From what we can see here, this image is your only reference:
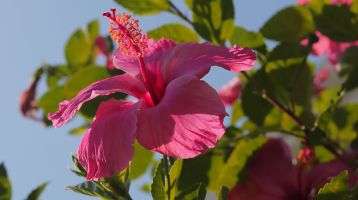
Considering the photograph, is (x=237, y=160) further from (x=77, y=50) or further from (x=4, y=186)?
(x=77, y=50)

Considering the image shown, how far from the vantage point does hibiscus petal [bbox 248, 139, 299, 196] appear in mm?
1379

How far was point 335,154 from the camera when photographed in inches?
62.0

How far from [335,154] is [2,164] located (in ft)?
2.52

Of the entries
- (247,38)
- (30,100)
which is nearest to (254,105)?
(247,38)

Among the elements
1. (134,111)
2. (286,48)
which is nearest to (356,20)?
(286,48)

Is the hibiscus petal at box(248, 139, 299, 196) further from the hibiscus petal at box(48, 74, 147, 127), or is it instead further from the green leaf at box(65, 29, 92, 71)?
the green leaf at box(65, 29, 92, 71)

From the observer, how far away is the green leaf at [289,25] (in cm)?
162

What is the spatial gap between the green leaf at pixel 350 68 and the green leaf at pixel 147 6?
0.49 m

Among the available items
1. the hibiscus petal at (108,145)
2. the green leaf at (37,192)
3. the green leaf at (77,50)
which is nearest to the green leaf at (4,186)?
the green leaf at (37,192)

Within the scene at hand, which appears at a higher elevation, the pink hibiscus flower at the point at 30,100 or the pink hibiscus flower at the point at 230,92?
the pink hibiscus flower at the point at 30,100

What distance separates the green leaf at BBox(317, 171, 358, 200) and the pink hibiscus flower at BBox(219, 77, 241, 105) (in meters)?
1.27

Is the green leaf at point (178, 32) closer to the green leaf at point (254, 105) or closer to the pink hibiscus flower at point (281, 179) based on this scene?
the green leaf at point (254, 105)

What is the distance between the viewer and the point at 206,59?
40.0 inches

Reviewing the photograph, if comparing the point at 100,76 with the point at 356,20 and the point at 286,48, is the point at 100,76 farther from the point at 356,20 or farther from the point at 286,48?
the point at 356,20
